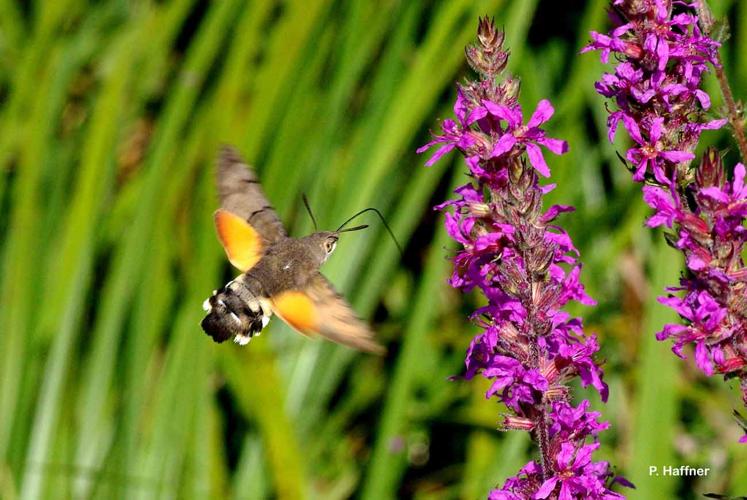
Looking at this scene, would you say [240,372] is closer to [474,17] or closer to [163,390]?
[163,390]

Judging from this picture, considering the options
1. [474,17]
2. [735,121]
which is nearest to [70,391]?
[474,17]

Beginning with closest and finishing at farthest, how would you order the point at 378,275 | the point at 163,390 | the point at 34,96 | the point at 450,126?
the point at 450,126, the point at 163,390, the point at 378,275, the point at 34,96

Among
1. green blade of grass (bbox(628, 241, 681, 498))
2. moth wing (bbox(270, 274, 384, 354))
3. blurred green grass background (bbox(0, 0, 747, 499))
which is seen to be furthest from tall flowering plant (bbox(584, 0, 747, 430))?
blurred green grass background (bbox(0, 0, 747, 499))

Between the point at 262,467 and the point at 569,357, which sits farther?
the point at 262,467

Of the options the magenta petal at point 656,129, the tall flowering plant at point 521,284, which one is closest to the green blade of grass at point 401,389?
the tall flowering plant at point 521,284

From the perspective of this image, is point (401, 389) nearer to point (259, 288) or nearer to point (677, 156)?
point (259, 288)
